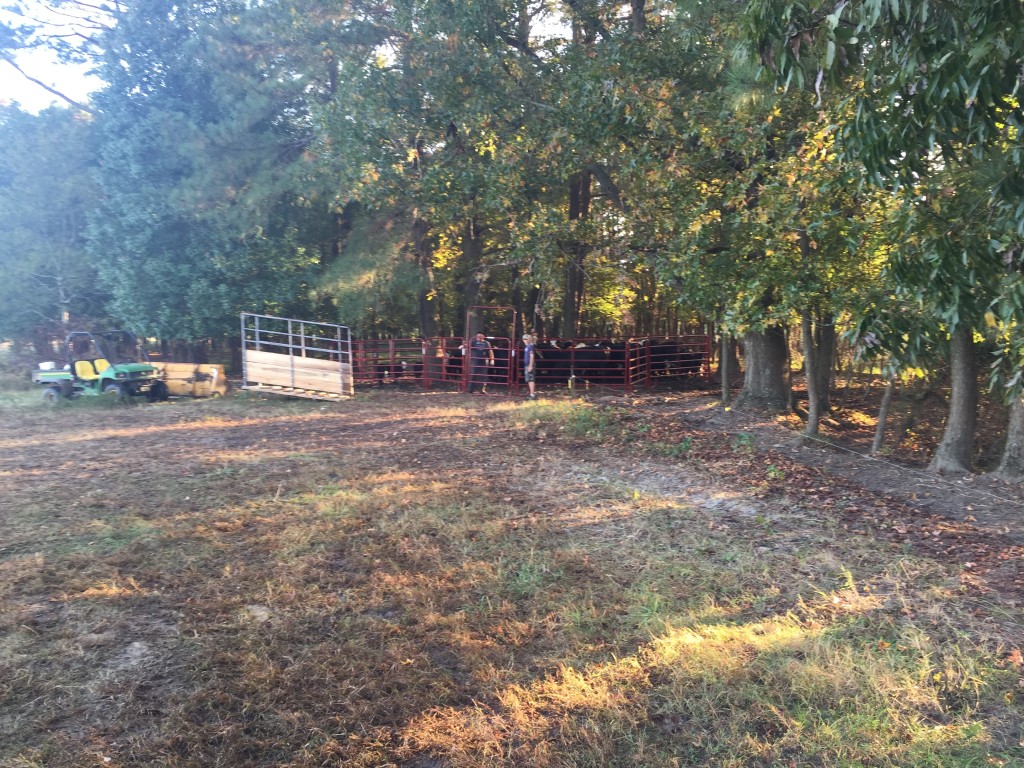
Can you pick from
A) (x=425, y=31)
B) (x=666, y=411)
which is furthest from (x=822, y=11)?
(x=425, y=31)

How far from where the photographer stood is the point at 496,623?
447 cm

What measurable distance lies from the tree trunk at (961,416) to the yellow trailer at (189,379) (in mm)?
15155

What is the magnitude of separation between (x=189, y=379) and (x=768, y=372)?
13317 millimetres

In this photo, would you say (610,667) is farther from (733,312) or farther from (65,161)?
(65,161)

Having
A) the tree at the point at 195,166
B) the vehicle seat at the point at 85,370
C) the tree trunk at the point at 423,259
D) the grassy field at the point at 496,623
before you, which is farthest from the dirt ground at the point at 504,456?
the tree trunk at the point at 423,259

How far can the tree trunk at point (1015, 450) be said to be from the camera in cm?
783

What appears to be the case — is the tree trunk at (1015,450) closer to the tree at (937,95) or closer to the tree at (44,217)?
the tree at (937,95)

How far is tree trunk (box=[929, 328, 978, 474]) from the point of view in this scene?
8.44 metres

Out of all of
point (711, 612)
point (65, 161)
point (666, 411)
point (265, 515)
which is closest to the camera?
point (711, 612)

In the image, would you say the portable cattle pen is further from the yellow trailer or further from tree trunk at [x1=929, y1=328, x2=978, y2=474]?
tree trunk at [x1=929, y1=328, x2=978, y2=474]

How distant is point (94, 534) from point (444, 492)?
344cm

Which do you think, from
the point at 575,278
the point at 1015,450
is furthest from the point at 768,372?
the point at 575,278

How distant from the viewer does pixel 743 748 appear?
3166 millimetres

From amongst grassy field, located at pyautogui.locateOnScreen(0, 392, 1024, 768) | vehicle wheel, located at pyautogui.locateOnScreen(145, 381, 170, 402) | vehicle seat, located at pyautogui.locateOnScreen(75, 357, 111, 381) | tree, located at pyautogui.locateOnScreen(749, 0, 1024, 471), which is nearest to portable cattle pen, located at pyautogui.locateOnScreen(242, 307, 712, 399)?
vehicle wheel, located at pyautogui.locateOnScreen(145, 381, 170, 402)
